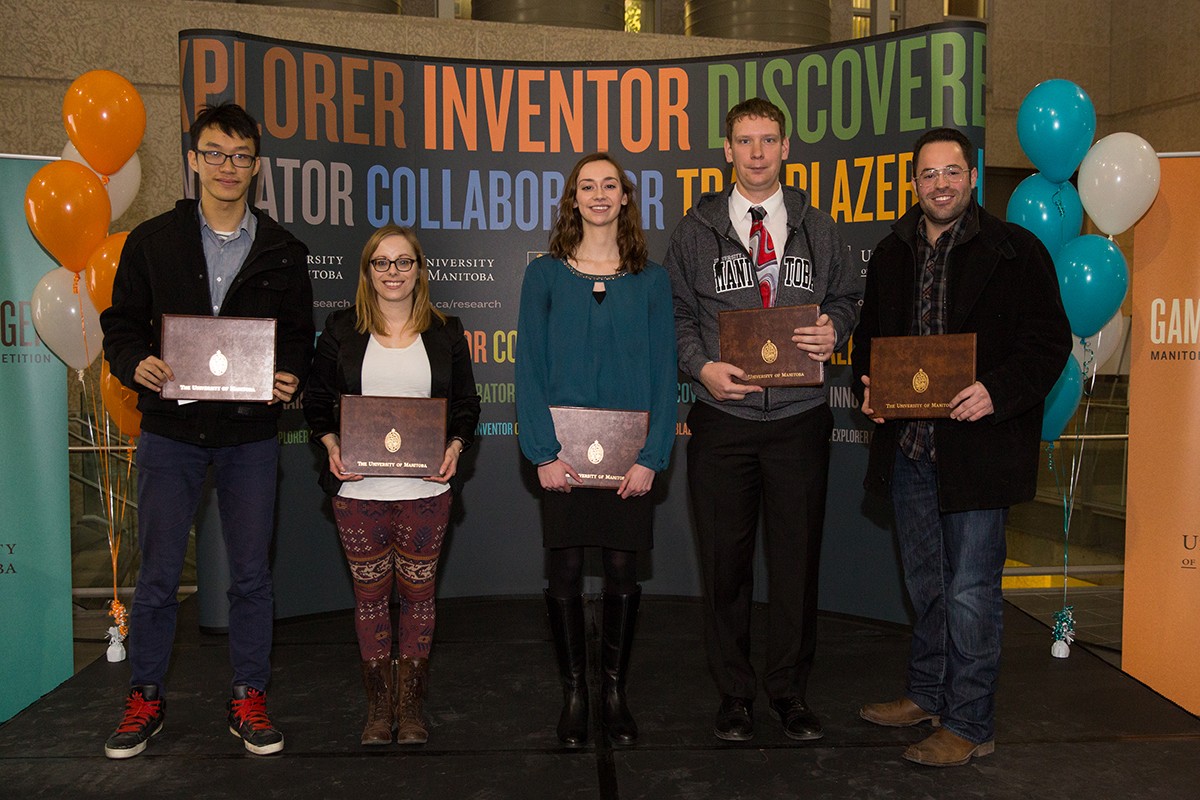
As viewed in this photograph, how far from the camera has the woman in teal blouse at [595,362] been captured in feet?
9.62

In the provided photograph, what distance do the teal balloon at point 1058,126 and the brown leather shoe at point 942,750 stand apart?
2354 mm

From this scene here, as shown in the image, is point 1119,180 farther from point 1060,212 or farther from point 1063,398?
point 1063,398

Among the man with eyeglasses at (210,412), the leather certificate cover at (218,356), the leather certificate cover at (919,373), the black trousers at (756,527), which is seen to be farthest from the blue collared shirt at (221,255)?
the leather certificate cover at (919,373)

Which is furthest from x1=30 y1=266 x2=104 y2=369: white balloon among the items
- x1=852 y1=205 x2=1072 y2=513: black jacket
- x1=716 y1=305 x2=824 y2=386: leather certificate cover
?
x1=852 y1=205 x2=1072 y2=513: black jacket

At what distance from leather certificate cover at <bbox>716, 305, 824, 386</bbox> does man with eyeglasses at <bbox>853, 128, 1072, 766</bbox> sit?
0.29 meters

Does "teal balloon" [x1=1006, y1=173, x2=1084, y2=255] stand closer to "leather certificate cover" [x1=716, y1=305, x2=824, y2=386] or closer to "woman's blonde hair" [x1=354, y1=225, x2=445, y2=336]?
"leather certificate cover" [x1=716, y1=305, x2=824, y2=386]

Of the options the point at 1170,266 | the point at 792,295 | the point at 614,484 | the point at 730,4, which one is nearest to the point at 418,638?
the point at 614,484

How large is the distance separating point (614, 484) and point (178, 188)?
5.11 metres

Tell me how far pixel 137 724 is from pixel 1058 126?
403 cm

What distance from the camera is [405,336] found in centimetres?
303

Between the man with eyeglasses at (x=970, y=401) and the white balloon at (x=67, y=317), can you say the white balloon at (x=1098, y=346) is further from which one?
the white balloon at (x=67, y=317)

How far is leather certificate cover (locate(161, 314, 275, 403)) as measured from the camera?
2.80 metres

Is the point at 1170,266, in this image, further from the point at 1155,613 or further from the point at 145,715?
the point at 145,715

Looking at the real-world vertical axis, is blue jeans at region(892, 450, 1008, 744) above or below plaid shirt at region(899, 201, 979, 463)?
below
